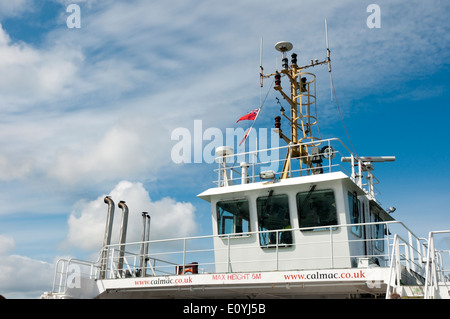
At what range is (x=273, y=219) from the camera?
1592 centimetres

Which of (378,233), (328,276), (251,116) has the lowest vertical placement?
(328,276)

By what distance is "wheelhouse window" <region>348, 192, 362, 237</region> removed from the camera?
15461 millimetres

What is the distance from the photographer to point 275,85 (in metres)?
18.6

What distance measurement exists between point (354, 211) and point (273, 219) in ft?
9.07

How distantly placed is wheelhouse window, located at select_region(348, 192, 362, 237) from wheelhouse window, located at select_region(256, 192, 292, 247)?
2.08m

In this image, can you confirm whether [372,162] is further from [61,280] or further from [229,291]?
[61,280]

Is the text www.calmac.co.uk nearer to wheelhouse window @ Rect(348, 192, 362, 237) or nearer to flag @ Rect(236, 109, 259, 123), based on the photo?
wheelhouse window @ Rect(348, 192, 362, 237)

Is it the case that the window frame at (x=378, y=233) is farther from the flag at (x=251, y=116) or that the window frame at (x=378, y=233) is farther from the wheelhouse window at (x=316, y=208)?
the flag at (x=251, y=116)

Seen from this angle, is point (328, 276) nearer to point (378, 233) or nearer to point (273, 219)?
point (273, 219)

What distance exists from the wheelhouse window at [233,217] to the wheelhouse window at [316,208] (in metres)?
2.00

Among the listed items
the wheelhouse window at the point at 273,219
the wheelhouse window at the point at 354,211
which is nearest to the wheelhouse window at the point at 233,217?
the wheelhouse window at the point at 273,219

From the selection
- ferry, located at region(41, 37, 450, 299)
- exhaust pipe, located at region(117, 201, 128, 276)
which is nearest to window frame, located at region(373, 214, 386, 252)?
ferry, located at region(41, 37, 450, 299)

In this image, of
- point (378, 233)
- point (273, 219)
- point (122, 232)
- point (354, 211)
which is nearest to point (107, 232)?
point (122, 232)
